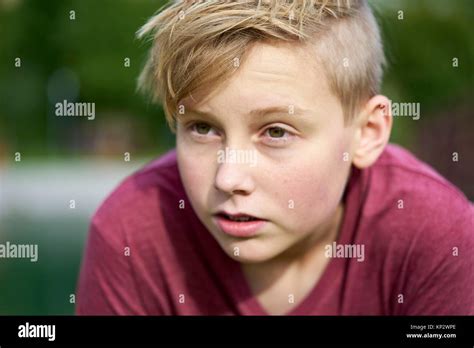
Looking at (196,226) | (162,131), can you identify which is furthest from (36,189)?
(196,226)

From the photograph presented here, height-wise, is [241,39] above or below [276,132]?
above

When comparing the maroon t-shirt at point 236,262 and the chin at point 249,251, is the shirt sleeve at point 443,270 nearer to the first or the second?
the maroon t-shirt at point 236,262

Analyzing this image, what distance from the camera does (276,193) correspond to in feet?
4.32

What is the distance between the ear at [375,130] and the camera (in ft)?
4.77

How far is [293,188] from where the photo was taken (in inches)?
52.5

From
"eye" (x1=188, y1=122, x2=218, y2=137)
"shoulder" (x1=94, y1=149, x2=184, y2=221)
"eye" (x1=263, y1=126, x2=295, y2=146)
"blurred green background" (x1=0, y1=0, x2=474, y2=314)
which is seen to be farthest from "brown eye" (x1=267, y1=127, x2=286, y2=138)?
"blurred green background" (x1=0, y1=0, x2=474, y2=314)

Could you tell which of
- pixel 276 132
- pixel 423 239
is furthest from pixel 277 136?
pixel 423 239

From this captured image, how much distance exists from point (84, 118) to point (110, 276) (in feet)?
43.5

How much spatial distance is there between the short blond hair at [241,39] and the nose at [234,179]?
15 centimetres

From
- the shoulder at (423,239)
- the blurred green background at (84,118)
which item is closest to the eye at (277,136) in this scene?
the shoulder at (423,239)

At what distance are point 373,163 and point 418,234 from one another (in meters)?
0.21

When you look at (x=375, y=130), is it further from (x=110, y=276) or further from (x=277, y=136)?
(x=110, y=276)

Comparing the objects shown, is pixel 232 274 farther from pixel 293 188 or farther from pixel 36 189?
pixel 36 189

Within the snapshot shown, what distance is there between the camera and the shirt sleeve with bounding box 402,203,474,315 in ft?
4.52
